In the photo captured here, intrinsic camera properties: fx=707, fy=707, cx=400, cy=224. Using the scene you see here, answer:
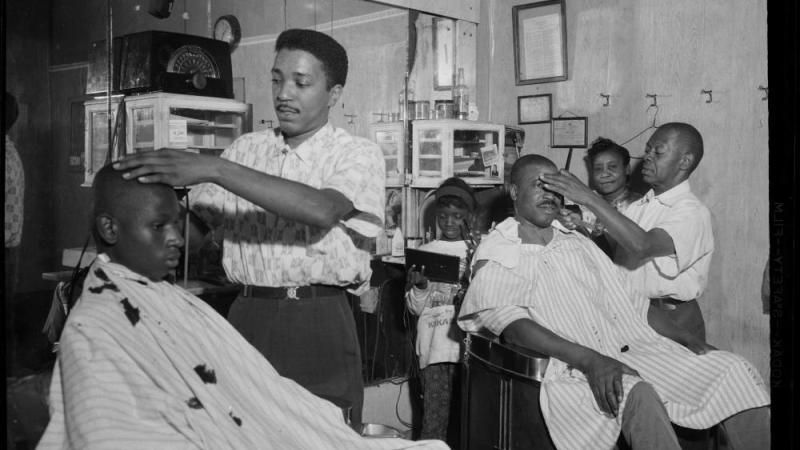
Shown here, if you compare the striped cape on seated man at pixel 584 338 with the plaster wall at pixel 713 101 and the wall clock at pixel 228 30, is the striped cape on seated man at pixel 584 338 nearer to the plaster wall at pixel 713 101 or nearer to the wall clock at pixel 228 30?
the plaster wall at pixel 713 101

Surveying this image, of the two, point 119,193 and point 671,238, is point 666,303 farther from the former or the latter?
point 119,193

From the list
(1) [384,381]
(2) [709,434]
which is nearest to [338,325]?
(2) [709,434]

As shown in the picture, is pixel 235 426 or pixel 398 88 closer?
pixel 235 426

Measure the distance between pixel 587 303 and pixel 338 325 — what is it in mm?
1071

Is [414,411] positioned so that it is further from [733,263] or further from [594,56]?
[594,56]

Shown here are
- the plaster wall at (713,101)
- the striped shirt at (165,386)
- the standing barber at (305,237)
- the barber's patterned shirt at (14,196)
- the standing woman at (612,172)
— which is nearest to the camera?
the striped shirt at (165,386)

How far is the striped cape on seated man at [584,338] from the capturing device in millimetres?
2324

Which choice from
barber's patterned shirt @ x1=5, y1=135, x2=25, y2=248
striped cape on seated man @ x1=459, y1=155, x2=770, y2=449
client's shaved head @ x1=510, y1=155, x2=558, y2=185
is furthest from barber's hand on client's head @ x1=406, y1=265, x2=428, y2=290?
barber's patterned shirt @ x1=5, y1=135, x2=25, y2=248

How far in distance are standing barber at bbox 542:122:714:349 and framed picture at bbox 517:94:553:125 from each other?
89 centimetres

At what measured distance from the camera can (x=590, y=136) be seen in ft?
13.1

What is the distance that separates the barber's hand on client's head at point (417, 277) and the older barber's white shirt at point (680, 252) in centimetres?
93

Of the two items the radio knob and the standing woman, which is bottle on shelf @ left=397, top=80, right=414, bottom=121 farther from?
the radio knob

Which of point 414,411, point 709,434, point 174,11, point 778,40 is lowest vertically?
point 414,411

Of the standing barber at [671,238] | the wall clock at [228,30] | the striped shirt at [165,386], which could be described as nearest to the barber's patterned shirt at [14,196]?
the striped shirt at [165,386]
